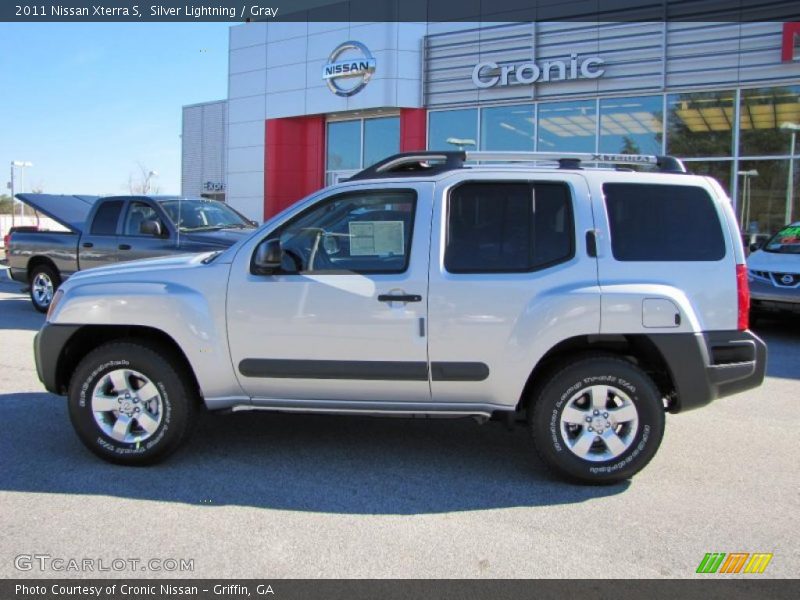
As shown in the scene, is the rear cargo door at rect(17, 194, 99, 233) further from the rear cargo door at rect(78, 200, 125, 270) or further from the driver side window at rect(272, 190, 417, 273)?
the driver side window at rect(272, 190, 417, 273)

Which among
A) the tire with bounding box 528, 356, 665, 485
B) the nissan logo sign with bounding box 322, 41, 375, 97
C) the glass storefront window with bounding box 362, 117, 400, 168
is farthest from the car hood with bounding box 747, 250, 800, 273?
the nissan logo sign with bounding box 322, 41, 375, 97

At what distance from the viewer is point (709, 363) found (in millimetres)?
4312

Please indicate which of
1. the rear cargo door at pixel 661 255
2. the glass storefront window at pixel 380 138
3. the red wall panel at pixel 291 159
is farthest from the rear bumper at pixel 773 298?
the red wall panel at pixel 291 159

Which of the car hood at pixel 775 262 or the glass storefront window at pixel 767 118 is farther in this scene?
the glass storefront window at pixel 767 118

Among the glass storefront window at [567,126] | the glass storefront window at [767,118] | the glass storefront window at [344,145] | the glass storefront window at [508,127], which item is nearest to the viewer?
the glass storefront window at [767,118]

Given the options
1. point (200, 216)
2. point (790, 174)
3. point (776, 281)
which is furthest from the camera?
point (790, 174)

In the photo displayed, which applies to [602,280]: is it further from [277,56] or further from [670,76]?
[277,56]

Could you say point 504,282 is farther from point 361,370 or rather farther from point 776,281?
point 776,281

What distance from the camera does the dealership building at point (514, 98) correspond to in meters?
15.2

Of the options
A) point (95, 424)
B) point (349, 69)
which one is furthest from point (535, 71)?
point (95, 424)

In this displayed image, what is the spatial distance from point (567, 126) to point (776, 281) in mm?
8473

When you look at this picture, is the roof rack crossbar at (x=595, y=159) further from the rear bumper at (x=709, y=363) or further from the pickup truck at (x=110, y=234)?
the pickup truck at (x=110, y=234)

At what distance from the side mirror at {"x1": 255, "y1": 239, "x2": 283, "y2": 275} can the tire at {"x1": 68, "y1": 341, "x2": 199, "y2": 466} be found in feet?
2.69

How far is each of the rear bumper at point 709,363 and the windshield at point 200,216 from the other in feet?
23.7
